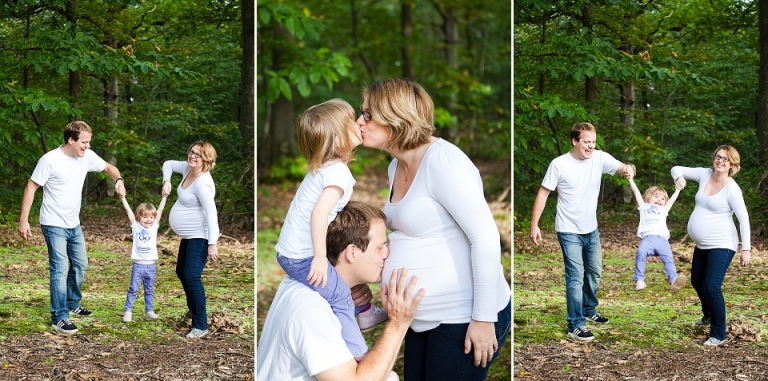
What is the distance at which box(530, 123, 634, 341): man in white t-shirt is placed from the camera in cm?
357

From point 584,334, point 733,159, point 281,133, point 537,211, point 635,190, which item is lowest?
point 584,334

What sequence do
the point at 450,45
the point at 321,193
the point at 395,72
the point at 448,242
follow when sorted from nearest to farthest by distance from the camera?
1. the point at 448,242
2. the point at 321,193
3. the point at 450,45
4. the point at 395,72

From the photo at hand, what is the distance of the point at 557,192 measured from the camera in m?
3.65

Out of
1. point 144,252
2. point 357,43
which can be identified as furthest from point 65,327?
point 357,43

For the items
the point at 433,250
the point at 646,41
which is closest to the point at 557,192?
the point at 646,41

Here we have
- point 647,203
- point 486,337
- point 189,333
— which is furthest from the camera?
point 189,333

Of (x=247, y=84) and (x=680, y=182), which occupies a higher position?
(x=247, y=84)

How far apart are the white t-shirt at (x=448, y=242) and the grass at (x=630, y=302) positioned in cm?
113

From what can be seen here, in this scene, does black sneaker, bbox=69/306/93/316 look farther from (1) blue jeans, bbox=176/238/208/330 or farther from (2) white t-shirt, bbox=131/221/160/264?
(1) blue jeans, bbox=176/238/208/330

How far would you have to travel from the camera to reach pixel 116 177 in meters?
3.73

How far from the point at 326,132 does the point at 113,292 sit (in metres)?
1.81

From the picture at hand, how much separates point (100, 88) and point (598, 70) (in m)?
2.43

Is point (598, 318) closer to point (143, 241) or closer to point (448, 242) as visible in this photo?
point (448, 242)

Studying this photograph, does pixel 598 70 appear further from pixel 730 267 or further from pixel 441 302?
pixel 441 302
